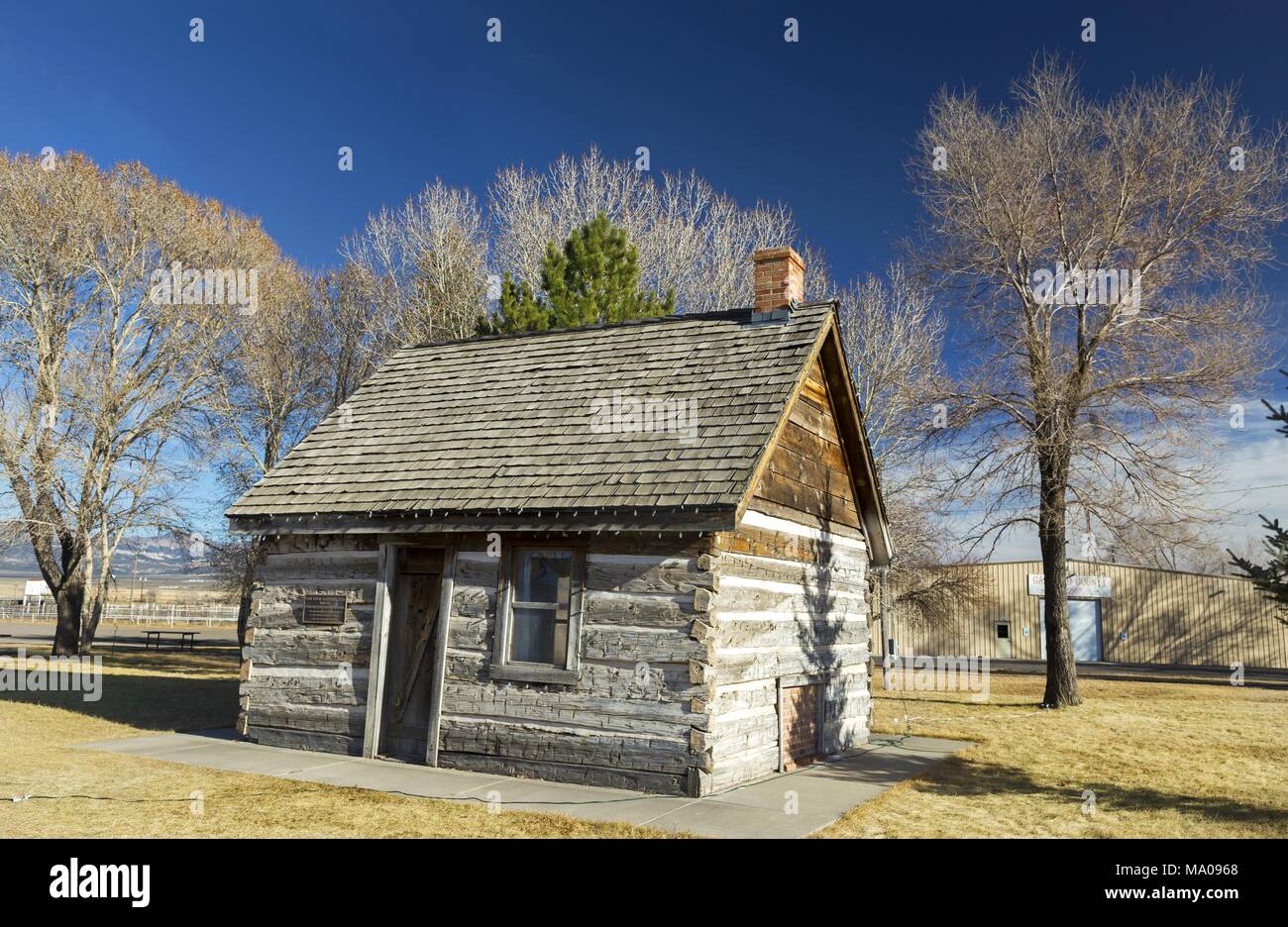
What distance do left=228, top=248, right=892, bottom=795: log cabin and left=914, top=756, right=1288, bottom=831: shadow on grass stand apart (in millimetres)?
1944

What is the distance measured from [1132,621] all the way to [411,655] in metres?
41.7

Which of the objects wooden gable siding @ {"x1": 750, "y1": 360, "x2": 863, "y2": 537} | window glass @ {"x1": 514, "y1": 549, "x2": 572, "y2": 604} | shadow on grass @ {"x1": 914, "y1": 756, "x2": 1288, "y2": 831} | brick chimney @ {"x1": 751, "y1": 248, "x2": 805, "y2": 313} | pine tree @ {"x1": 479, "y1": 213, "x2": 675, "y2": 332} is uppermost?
pine tree @ {"x1": 479, "y1": 213, "x2": 675, "y2": 332}

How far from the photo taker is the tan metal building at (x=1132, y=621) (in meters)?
41.7

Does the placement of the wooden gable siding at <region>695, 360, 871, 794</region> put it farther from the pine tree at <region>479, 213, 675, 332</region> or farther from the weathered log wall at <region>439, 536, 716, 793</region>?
the pine tree at <region>479, 213, 675, 332</region>

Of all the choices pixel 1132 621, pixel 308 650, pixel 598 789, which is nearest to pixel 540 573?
pixel 598 789

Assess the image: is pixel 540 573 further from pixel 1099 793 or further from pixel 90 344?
pixel 90 344

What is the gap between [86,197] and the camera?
25828 mm

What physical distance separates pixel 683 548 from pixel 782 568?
89.6 inches

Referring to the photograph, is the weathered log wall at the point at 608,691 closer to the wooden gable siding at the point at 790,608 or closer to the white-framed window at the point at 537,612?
the white-framed window at the point at 537,612

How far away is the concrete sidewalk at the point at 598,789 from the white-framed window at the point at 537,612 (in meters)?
1.35

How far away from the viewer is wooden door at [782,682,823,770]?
468 inches

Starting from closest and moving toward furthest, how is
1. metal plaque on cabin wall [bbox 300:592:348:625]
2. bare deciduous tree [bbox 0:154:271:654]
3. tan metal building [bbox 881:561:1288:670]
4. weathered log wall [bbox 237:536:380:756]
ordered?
weathered log wall [bbox 237:536:380:756] < metal plaque on cabin wall [bbox 300:592:348:625] < bare deciduous tree [bbox 0:154:271:654] < tan metal building [bbox 881:561:1288:670]

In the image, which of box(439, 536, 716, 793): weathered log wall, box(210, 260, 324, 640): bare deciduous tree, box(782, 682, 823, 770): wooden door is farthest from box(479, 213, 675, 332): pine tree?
box(439, 536, 716, 793): weathered log wall

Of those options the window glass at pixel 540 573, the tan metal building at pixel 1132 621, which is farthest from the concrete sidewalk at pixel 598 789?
the tan metal building at pixel 1132 621
